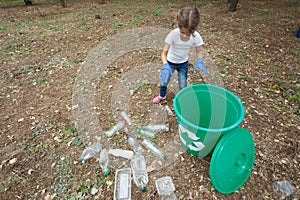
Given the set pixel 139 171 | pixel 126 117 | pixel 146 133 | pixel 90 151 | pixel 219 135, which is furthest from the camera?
pixel 126 117

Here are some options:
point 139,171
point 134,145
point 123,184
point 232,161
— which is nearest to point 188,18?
point 232,161

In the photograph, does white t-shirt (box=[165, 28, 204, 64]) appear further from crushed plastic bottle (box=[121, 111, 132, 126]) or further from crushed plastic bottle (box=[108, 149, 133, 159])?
crushed plastic bottle (box=[108, 149, 133, 159])

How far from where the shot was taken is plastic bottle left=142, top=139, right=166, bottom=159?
2.25 meters

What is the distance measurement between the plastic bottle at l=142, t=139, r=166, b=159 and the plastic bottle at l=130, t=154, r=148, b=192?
0.16 meters

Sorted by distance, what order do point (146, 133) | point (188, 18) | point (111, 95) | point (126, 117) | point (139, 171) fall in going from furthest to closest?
point (111, 95), point (126, 117), point (146, 133), point (139, 171), point (188, 18)

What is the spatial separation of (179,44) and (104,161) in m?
1.66

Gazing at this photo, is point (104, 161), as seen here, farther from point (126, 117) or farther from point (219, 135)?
point (219, 135)

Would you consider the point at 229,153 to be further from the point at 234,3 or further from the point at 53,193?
the point at 234,3

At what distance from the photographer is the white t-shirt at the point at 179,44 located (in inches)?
83.5

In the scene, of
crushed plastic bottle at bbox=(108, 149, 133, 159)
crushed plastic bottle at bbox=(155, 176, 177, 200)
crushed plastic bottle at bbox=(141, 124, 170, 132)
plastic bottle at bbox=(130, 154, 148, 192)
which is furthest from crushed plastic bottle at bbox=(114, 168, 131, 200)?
→ crushed plastic bottle at bbox=(141, 124, 170, 132)

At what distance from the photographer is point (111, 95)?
3.19 meters

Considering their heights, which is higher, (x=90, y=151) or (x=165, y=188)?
(x=90, y=151)

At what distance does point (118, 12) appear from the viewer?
7402 mm

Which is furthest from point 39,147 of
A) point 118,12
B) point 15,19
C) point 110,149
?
point 15,19
